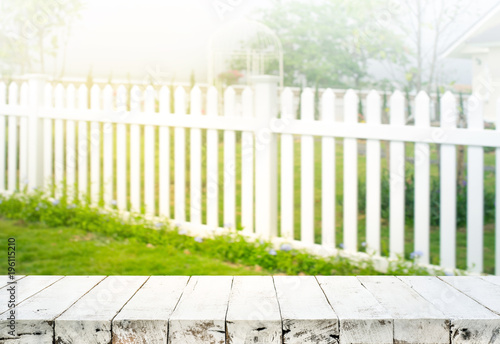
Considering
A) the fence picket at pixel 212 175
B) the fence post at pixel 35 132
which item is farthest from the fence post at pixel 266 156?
the fence post at pixel 35 132

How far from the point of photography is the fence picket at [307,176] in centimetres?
376

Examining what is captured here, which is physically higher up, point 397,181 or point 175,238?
point 397,181

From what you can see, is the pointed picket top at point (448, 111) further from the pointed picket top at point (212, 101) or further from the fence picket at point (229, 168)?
the pointed picket top at point (212, 101)

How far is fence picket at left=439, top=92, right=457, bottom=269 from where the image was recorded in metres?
3.37

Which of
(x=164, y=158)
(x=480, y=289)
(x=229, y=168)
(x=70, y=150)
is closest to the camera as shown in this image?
(x=480, y=289)

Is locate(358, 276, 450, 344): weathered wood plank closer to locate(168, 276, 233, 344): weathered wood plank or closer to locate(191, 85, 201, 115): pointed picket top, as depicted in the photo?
locate(168, 276, 233, 344): weathered wood plank

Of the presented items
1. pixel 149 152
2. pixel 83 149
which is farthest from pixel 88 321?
pixel 83 149

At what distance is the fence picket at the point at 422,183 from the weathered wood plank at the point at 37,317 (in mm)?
2480

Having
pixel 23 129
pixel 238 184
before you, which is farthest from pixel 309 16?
pixel 23 129

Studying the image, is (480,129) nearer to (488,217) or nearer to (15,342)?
(488,217)

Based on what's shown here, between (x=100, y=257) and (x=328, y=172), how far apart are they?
67.0 inches

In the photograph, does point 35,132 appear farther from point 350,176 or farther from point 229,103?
point 350,176

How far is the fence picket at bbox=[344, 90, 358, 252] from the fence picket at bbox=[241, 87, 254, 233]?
0.73m

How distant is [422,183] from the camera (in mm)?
3494
